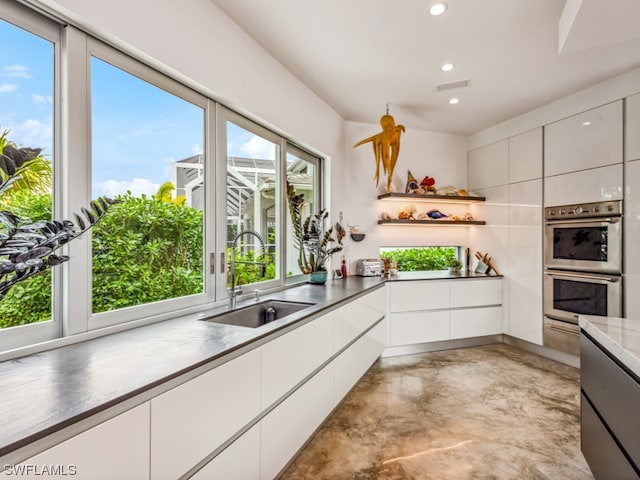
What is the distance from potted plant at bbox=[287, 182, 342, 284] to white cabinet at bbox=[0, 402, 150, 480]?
234 centimetres

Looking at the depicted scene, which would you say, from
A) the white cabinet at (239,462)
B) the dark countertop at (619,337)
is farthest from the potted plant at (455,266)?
the white cabinet at (239,462)

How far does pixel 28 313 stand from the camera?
1.27m

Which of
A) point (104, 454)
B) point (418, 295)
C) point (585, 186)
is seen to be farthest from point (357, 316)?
point (585, 186)

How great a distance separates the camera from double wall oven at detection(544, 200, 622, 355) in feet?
9.73

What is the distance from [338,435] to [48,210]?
6.85ft

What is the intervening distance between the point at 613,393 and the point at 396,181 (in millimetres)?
3240

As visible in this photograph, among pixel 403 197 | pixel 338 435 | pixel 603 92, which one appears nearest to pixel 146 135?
pixel 338 435

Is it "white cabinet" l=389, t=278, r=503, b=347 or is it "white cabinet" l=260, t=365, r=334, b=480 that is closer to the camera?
"white cabinet" l=260, t=365, r=334, b=480

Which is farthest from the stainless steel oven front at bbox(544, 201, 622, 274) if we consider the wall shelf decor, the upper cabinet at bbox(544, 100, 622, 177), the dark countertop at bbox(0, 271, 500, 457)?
the dark countertop at bbox(0, 271, 500, 457)

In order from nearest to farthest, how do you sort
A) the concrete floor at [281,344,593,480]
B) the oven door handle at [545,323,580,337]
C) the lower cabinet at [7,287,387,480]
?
the lower cabinet at [7,287,387,480], the concrete floor at [281,344,593,480], the oven door handle at [545,323,580,337]

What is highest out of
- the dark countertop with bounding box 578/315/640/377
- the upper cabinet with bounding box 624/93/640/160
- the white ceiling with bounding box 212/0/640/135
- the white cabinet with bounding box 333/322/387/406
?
the white ceiling with bounding box 212/0/640/135

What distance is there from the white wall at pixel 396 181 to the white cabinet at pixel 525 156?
77 cm

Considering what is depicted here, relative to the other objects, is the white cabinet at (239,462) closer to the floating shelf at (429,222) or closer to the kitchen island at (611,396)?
the kitchen island at (611,396)

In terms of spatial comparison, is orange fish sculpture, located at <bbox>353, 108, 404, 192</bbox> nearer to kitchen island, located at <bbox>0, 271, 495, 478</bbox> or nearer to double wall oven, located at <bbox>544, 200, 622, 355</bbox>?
double wall oven, located at <bbox>544, 200, 622, 355</bbox>
